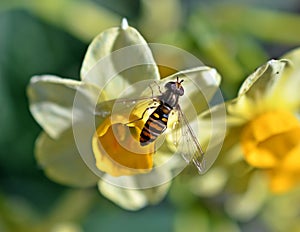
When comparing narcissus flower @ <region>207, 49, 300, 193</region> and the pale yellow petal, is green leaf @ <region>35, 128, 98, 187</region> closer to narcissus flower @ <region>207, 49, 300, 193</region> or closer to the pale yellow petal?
the pale yellow petal

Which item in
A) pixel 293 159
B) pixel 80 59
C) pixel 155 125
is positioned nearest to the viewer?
pixel 155 125

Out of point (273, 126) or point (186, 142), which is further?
point (273, 126)

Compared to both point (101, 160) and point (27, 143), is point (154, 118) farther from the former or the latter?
point (27, 143)

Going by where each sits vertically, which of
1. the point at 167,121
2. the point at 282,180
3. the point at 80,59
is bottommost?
the point at 80,59

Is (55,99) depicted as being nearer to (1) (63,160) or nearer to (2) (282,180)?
(1) (63,160)

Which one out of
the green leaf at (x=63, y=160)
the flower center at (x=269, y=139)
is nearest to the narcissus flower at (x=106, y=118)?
the green leaf at (x=63, y=160)

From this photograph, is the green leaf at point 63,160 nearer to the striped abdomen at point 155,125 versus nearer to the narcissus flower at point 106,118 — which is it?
the narcissus flower at point 106,118

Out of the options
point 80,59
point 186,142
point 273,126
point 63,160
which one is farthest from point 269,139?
point 80,59
